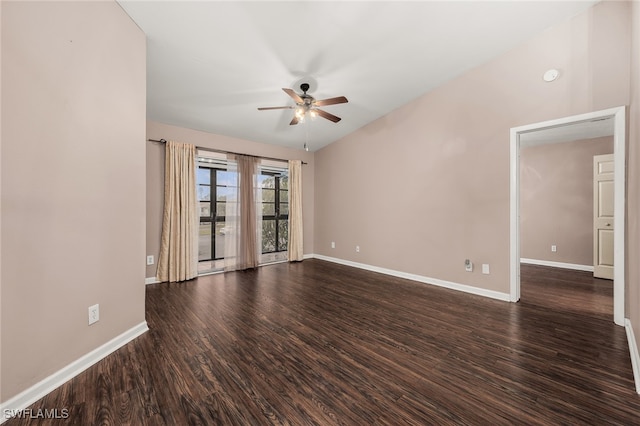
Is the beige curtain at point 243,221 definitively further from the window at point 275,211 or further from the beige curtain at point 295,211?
the beige curtain at point 295,211

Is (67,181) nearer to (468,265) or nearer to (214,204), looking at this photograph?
(214,204)

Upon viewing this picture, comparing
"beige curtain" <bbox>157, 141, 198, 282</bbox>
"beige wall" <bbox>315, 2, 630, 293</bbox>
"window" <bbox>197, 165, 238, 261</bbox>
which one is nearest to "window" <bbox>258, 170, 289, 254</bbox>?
"window" <bbox>197, 165, 238, 261</bbox>

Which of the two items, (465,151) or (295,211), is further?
(295,211)

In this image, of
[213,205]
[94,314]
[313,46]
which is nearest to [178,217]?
[213,205]

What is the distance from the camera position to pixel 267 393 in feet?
5.05

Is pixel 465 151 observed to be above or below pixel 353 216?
above

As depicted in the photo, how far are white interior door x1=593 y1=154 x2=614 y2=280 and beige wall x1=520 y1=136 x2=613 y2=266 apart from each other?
Result: 561 mm

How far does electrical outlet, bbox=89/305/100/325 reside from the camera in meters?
1.84

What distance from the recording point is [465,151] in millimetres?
3516

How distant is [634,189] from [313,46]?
3.29 meters

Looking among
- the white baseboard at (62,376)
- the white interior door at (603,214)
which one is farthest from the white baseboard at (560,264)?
the white baseboard at (62,376)

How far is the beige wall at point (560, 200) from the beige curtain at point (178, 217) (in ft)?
22.7

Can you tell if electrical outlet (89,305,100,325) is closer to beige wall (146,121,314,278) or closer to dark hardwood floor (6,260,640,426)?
dark hardwood floor (6,260,640,426)

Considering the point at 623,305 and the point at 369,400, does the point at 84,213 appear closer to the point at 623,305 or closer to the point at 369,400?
the point at 369,400
